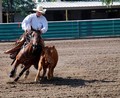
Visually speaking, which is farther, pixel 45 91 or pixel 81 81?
pixel 81 81

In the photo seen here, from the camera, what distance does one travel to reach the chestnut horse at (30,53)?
1052 centimetres

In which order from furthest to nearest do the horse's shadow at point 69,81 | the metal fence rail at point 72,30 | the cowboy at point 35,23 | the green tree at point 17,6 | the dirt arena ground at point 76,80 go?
1. the green tree at point 17,6
2. the metal fence rail at point 72,30
3. the cowboy at point 35,23
4. the horse's shadow at point 69,81
5. the dirt arena ground at point 76,80

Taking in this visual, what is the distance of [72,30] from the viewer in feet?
78.3

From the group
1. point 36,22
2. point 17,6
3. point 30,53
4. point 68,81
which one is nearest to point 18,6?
point 17,6

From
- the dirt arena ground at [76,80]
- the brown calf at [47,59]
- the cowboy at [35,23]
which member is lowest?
the dirt arena ground at [76,80]

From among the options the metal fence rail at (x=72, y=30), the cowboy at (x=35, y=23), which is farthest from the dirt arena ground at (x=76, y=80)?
the metal fence rail at (x=72, y=30)

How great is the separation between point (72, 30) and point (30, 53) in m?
13.2

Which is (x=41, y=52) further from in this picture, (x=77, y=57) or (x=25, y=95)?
(x=77, y=57)

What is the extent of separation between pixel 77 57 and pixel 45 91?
6.03 meters

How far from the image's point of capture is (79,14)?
43906 mm

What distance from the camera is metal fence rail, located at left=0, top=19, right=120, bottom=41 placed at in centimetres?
2345

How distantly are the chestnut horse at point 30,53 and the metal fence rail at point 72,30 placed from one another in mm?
12316

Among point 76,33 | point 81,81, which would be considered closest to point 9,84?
point 81,81

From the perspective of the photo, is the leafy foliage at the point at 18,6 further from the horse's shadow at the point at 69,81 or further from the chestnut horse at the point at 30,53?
Result: the horse's shadow at the point at 69,81
